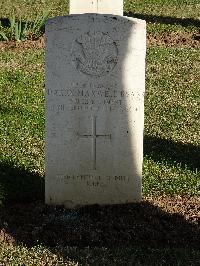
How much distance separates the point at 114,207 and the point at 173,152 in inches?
61.9

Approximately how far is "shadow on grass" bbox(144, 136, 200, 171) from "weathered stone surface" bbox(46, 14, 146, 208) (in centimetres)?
116

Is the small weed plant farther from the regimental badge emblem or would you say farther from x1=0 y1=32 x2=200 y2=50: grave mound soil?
the regimental badge emblem

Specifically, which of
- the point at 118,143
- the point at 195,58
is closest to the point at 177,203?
the point at 118,143

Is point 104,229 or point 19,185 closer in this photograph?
point 104,229

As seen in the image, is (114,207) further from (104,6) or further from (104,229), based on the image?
(104,6)

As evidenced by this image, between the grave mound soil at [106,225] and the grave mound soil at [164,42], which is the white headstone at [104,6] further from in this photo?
the grave mound soil at [106,225]

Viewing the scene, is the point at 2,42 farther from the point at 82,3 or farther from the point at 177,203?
the point at 177,203

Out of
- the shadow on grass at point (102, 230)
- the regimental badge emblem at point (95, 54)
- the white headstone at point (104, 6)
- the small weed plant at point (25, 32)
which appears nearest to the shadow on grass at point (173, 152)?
the shadow on grass at point (102, 230)

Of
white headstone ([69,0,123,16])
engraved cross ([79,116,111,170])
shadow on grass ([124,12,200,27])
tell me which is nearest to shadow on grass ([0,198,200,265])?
engraved cross ([79,116,111,170])

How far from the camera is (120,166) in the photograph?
5.46 meters

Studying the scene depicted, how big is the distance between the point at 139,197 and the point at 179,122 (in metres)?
2.38

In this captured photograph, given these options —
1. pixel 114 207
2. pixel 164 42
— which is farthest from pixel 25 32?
pixel 114 207

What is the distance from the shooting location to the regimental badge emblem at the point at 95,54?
5.04 meters

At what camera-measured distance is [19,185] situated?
5.84 m
